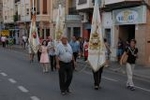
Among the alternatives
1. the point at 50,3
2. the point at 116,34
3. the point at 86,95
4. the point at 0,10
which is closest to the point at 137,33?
the point at 116,34

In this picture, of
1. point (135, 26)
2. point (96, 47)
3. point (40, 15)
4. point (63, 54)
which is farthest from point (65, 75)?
point (40, 15)

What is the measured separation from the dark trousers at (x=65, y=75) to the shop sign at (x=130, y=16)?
15.4 m

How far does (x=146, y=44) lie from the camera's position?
2842cm

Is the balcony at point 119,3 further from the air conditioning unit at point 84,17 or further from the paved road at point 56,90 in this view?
the paved road at point 56,90

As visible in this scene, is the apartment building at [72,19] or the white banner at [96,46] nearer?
the white banner at [96,46]

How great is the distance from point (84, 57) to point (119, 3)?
4391mm

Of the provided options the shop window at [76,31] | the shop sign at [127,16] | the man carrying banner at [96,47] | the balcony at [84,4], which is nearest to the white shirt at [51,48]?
the man carrying banner at [96,47]

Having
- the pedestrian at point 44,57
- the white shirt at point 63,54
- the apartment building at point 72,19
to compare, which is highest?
the apartment building at point 72,19

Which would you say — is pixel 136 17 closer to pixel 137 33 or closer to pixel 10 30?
pixel 137 33

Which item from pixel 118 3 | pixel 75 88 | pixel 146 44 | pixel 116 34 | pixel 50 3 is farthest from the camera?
pixel 50 3

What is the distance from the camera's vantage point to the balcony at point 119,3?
29000mm

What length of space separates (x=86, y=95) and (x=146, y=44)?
15741mm

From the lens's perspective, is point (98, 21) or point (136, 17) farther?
point (136, 17)

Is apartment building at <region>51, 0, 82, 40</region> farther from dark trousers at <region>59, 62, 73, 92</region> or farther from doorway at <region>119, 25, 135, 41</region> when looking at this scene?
dark trousers at <region>59, 62, 73, 92</region>
